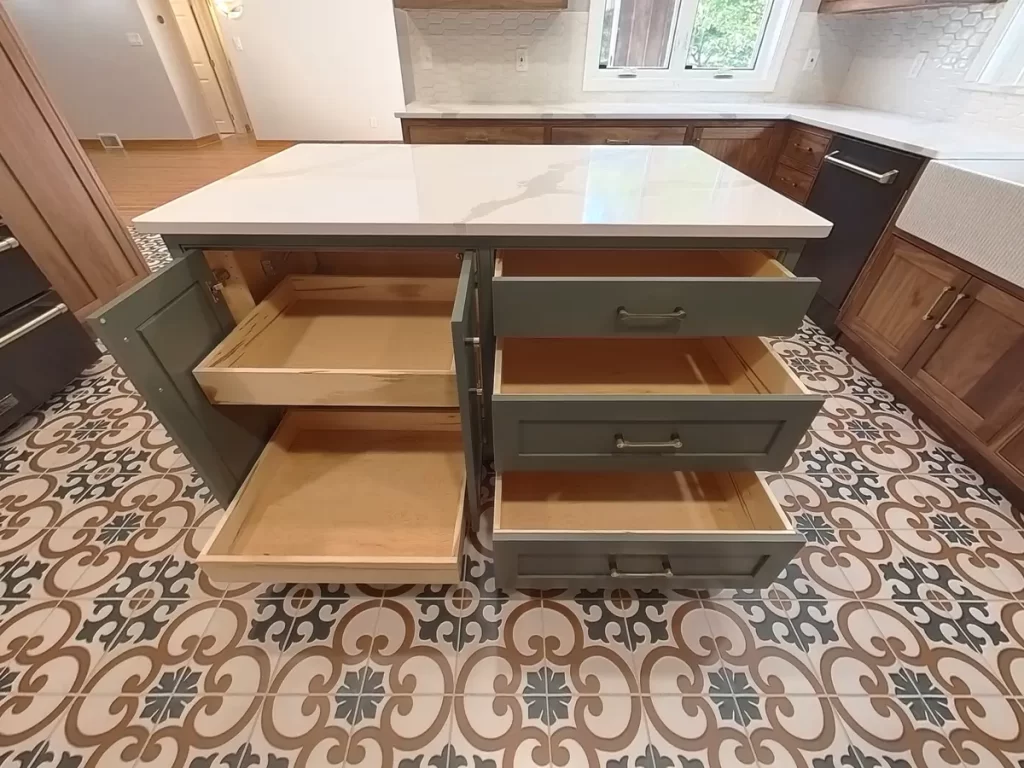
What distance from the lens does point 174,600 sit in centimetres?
117

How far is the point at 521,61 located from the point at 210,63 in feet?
16.1

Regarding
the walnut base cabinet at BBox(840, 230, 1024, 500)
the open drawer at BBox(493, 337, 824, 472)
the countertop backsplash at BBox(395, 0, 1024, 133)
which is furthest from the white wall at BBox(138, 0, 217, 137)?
the walnut base cabinet at BBox(840, 230, 1024, 500)

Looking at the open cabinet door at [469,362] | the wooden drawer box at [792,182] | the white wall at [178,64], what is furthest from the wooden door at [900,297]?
the white wall at [178,64]

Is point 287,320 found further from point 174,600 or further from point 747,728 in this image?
point 747,728

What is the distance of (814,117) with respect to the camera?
230cm

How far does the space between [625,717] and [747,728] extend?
25cm

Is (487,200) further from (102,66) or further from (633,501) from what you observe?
(102,66)

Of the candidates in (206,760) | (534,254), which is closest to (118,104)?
(534,254)

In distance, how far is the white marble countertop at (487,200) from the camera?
2.84ft

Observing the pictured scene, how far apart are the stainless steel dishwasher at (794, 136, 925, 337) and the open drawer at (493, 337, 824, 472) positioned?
1.23 metres

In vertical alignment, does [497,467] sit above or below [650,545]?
above

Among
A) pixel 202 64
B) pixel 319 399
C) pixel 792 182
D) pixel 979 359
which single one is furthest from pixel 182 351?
pixel 202 64

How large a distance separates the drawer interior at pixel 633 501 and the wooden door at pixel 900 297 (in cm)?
112

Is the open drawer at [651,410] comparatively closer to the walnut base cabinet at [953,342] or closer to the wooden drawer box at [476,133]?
the walnut base cabinet at [953,342]
